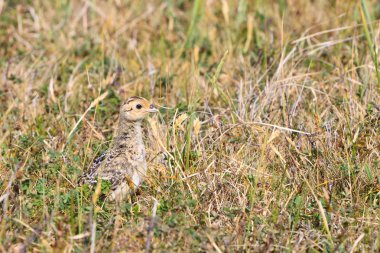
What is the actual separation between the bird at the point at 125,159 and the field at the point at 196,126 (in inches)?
4.2

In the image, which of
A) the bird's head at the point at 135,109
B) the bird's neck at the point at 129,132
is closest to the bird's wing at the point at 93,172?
the bird's neck at the point at 129,132

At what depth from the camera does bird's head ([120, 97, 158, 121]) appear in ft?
20.2

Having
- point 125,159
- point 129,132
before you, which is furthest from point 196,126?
point 129,132

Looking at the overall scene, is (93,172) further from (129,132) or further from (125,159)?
(129,132)

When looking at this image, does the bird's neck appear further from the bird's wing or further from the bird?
the bird's wing

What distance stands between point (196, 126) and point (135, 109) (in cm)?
80

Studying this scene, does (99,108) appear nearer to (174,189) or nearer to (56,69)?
(56,69)

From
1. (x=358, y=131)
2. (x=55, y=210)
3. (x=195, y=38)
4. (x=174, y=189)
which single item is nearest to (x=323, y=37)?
(x=195, y=38)

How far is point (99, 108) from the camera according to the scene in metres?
6.87

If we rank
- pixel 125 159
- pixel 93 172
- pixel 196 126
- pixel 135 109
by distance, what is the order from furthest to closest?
pixel 135 109 < pixel 125 159 < pixel 93 172 < pixel 196 126

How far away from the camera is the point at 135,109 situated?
6172 millimetres

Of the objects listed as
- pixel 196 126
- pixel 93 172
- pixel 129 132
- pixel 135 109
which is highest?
pixel 196 126

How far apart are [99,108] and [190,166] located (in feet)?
4.52

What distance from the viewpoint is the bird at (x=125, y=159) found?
5.70 m
